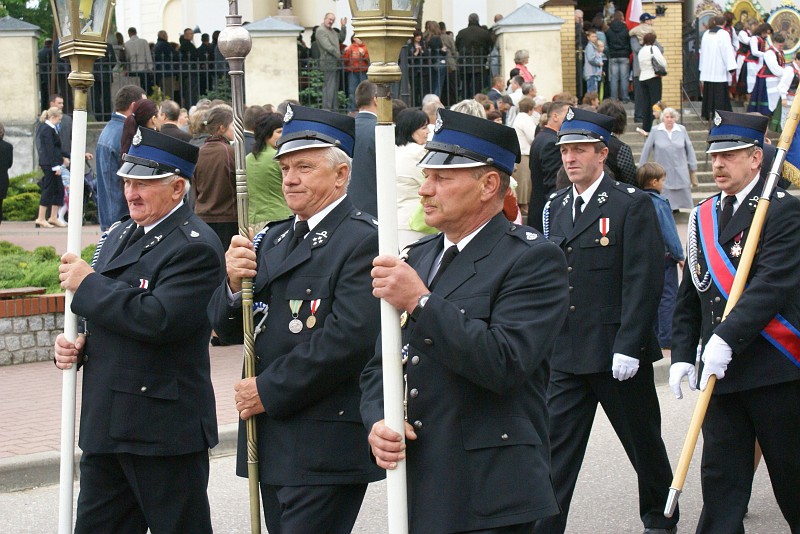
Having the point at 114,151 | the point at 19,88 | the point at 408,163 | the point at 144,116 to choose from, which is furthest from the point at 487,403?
the point at 19,88

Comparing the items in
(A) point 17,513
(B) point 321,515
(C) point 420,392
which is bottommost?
(A) point 17,513

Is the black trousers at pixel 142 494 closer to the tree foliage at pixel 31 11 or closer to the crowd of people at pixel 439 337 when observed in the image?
the crowd of people at pixel 439 337

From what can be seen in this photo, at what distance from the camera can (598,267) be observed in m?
6.31

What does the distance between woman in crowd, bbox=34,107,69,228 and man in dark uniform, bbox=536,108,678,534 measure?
13.2 meters

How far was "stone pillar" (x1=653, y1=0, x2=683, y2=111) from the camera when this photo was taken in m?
25.1

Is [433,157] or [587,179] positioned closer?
[433,157]

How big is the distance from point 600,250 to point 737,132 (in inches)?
38.4

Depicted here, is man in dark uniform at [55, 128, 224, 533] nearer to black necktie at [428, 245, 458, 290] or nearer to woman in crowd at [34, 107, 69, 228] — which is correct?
black necktie at [428, 245, 458, 290]

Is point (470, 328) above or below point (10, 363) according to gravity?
above

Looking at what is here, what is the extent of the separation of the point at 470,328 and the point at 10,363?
772 centimetres

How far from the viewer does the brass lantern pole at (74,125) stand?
17.0 feet

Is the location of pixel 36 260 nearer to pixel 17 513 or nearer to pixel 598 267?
pixel 17 513

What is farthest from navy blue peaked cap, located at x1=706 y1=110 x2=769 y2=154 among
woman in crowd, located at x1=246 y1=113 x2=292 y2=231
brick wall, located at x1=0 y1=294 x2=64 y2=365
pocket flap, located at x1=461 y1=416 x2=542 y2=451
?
brick wall, located at x1=0 y1=294 x2=64 y2=365

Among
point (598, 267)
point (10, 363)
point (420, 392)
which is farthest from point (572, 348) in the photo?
point (10, 363)
